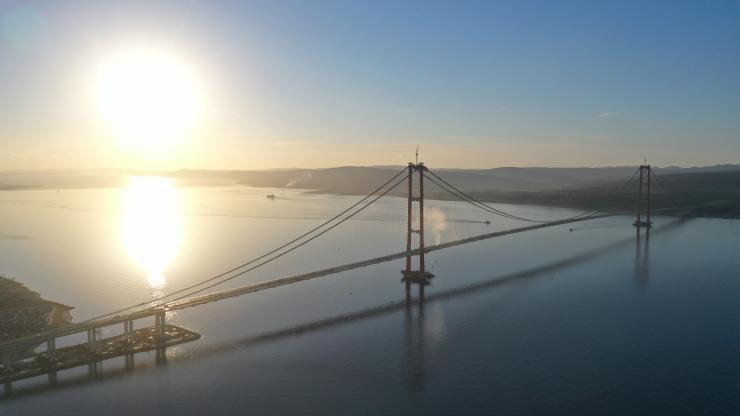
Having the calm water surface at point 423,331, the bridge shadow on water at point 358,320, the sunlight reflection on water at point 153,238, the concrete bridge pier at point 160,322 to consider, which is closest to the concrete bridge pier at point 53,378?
the bridge shadow on water at point 358,320

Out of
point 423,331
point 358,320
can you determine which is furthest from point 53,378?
point 423,331

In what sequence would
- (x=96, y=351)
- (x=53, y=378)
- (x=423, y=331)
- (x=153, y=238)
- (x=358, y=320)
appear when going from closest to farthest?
(x=53, y=378), (x=96, y=351), (x=423, y=331), (x=358, y=320), (x=153, y=238)

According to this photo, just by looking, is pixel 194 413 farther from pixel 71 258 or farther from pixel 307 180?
pixel 307 180

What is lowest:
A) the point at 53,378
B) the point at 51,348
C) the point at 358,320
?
the point at 53,378

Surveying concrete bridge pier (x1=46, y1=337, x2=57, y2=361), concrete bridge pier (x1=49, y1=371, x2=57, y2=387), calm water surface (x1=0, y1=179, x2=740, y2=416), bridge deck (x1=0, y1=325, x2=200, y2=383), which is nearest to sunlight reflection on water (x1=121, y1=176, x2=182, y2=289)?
calm water surface (x1=0, y1=179, x2=740, y2=416)

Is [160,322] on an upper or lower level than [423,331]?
upper

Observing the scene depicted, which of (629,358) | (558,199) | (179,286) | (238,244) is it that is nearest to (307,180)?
(558,199)

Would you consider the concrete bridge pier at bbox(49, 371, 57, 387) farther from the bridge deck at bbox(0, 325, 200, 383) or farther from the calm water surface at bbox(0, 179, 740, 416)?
the calm water surface at bbox(0, 179, 740, 416)

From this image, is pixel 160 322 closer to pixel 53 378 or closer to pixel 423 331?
pixel 53 378

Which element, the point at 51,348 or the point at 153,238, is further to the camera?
the point at 153,238
